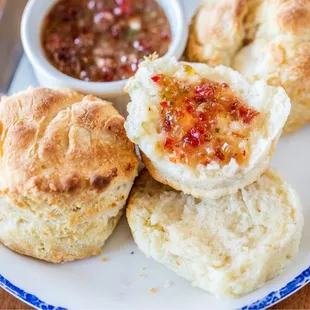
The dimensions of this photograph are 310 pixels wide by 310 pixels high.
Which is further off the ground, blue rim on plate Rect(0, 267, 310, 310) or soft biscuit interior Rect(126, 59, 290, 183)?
soft biscuit interior Rect(126, 59, 290, 183)

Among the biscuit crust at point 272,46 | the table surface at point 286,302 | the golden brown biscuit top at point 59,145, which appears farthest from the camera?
the biscuit crust at point 272,46

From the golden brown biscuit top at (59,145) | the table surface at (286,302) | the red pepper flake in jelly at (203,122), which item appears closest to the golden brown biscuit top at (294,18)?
the red pepper flake in jelly at (203,122)

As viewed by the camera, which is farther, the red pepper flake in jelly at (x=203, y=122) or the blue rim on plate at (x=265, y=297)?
the blue rim on plate at (x=265, y=297)

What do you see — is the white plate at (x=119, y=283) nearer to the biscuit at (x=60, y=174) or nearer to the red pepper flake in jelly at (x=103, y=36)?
the biscuit at (x=60, y=174)

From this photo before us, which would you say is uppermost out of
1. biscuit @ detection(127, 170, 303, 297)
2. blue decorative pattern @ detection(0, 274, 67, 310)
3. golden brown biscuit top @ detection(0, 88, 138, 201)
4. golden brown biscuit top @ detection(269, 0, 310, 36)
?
golden brown biscuit top @ detection(269, 0, 310, 36)

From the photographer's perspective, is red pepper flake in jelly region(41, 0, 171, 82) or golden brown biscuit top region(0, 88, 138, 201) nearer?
golden brown biscuit top region(0, 88, 138, 201)

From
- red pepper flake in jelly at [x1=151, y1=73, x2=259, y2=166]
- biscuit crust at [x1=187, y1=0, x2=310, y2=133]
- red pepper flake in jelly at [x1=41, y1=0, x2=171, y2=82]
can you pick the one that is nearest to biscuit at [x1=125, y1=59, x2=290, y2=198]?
red pepper flake in jelly at [x1=151, y1=73, x2=259, y2=166]

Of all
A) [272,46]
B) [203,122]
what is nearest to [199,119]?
[203,122]

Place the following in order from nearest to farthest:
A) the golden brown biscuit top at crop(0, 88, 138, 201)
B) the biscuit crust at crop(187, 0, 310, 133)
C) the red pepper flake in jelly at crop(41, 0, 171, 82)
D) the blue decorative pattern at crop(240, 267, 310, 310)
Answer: the golden brown biscuit top at crop(0, 88, 138, 201), the blue decorative pattern at crop(240, 267, 310, 310), the biscuit crust at crop(187, 0, 310, 133), the red pepper flake in jelly at crop(41, 0, 171, 82)

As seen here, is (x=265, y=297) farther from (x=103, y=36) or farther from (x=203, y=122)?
(x=103, y=36)

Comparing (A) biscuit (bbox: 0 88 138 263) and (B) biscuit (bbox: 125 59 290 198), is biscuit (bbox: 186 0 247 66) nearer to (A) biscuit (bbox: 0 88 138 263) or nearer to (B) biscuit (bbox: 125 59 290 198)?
(B) biscuit (bbox: 125 59 290 198)
